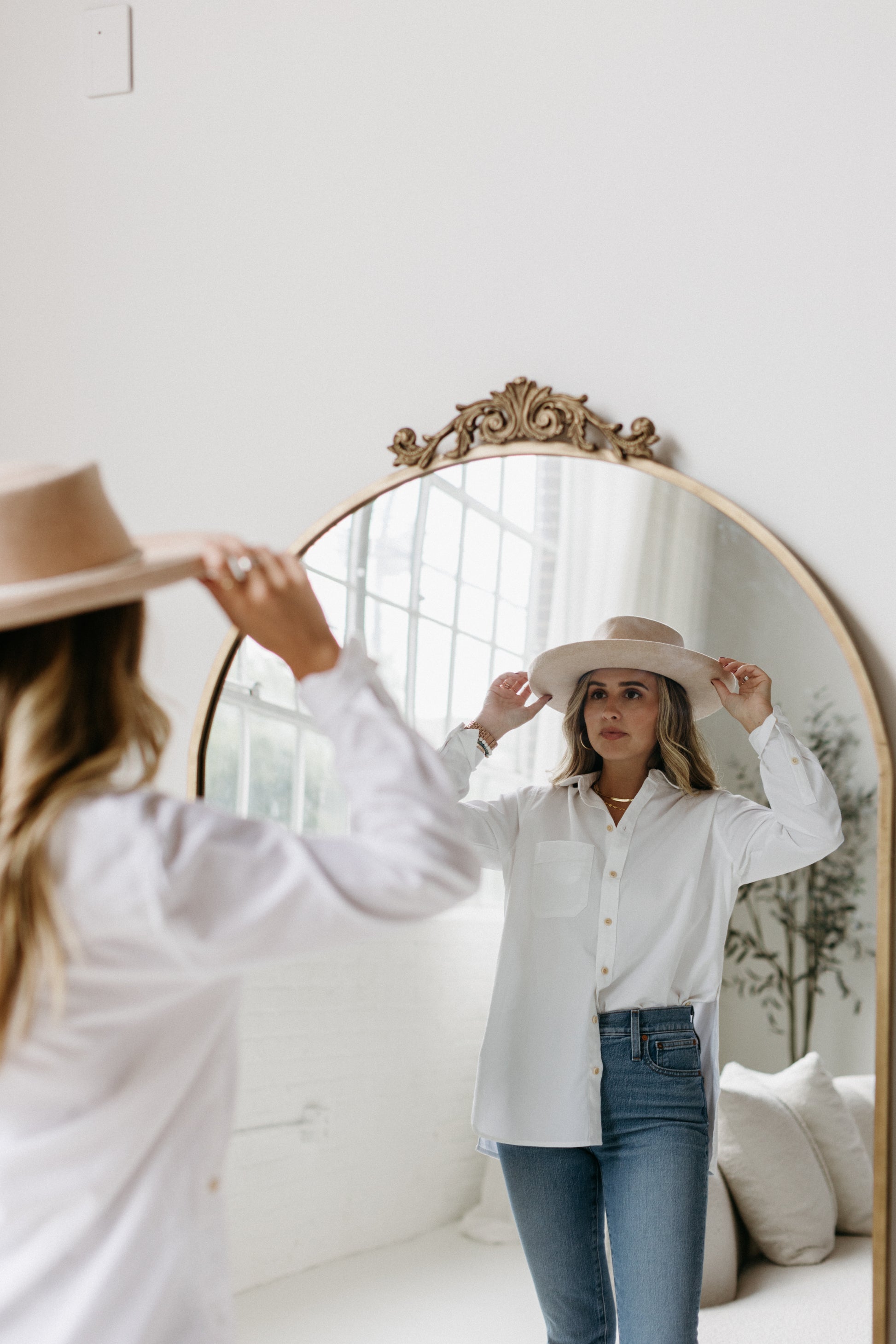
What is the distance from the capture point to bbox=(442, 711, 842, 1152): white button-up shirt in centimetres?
142

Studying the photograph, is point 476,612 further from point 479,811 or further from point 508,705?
point 479,811

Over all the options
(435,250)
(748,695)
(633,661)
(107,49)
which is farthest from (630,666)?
(107,49)

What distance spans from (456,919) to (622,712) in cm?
33

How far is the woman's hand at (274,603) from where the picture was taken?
90 centimetres

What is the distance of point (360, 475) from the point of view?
1748 millimetres

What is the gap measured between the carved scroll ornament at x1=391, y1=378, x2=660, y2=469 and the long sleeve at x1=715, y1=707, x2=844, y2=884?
392mm

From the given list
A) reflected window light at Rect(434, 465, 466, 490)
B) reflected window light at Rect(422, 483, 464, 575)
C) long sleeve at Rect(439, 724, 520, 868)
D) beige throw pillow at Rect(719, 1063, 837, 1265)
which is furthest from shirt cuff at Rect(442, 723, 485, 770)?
beige throw pillow at Rect(719, 1063, 837, 1265)

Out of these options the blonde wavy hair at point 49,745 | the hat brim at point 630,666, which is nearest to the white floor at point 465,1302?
the hat brim at point 630,666

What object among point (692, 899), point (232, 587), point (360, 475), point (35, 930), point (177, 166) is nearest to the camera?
point (35, 930)

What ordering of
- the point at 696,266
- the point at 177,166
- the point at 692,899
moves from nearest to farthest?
1. the point at 692,899
2. the point at 696,266
3. the point at 177,166

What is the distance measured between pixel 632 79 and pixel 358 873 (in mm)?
1249

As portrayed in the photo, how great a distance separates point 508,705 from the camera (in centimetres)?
156

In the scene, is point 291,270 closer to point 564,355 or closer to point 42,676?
point 564,355

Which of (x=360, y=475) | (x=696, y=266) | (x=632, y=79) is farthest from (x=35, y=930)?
(x=632, y=79)
